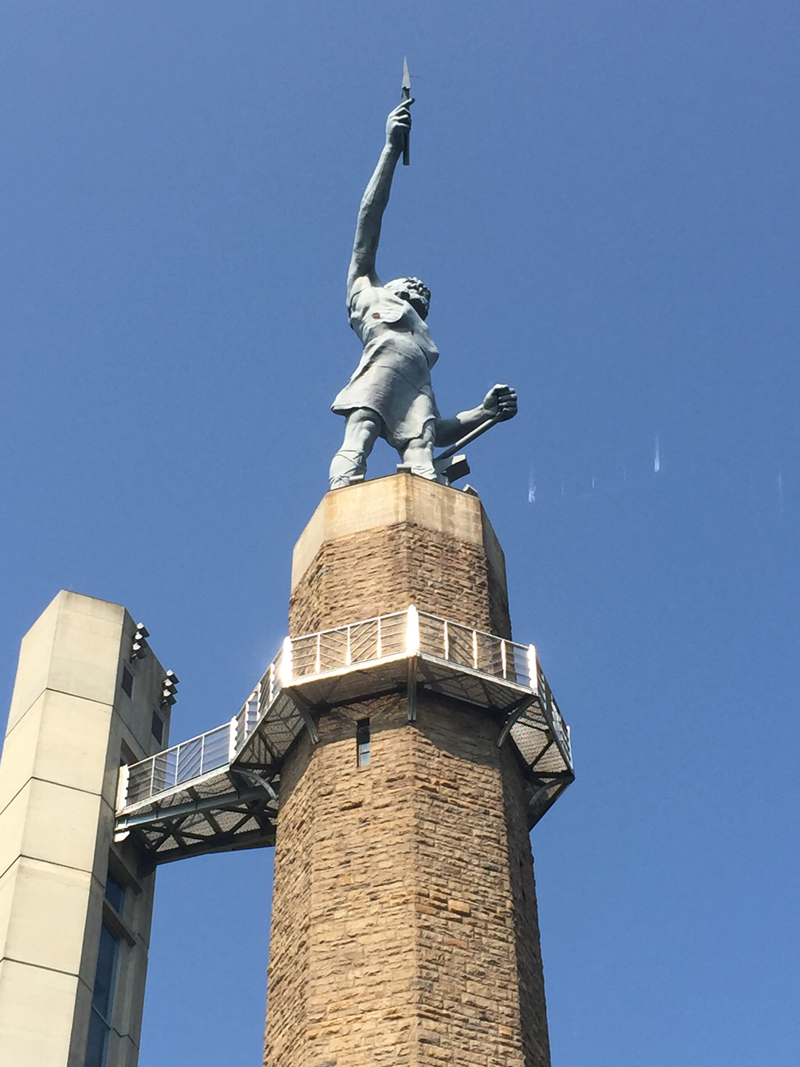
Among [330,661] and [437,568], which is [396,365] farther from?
[330,661]

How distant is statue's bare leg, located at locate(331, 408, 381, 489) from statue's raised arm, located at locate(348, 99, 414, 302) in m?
4.55

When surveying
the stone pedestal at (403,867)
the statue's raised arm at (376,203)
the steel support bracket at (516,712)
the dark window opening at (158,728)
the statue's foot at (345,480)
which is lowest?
the stone pedestal at (403,867)

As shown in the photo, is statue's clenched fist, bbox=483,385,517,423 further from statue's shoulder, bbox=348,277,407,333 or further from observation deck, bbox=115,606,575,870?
observation deck, bbox=115,606,575,870

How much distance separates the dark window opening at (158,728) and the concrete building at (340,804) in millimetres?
105

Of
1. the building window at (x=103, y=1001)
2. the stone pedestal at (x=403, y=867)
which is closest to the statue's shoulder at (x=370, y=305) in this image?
the stone pedestal at (x=403, y=867)

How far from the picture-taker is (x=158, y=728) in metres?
46.2

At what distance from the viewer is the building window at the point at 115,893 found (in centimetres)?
4181

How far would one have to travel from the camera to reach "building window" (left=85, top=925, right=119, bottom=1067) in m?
39.5

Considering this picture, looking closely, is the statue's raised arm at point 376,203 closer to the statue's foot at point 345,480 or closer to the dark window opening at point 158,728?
the statue's foot at point 345,480

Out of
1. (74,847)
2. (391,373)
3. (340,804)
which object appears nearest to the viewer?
(340,804)

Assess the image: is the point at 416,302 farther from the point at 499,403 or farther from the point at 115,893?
the point at 115,893

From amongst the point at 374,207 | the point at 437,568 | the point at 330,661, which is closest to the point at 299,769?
the point at 330,661

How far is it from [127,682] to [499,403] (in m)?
11.9

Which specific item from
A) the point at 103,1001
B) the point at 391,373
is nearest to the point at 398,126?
the point at 391,373
